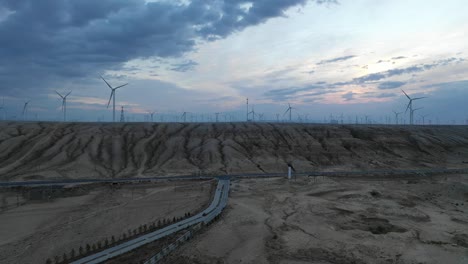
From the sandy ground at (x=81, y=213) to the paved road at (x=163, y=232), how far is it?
213 cm

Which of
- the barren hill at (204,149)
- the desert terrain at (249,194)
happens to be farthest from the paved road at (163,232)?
the barren hill at (204,149)

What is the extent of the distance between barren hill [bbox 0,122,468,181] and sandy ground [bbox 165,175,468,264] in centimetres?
3220

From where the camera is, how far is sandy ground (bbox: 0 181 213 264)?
3204 cm

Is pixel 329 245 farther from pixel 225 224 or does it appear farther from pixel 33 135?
pixel 33 135

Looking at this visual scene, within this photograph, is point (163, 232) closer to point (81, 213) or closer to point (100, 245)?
point (100, 245)

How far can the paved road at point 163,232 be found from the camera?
2414cm

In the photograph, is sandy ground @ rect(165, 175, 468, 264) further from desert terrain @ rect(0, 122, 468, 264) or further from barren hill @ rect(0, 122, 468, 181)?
barren hill @ rect(0, 122, 468, 181)

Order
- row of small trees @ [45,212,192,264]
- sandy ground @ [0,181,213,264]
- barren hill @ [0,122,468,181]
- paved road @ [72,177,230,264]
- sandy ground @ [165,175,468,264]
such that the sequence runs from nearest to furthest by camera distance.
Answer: paved road @ [72,177,230,264]
row of small trees @ [45,212,192,264]
sandy ground @ [165,175,468,264]
sandy ground @ [0,181,213,264]
barren hill @ [0,122,468,181]

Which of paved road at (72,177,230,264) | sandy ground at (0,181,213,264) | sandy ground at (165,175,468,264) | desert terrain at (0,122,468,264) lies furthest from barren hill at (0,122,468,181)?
paved road at (72,177,230,264)

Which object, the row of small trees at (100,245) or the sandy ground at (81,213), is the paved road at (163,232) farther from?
the sandy ground at (81,213)

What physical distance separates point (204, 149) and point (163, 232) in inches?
2576

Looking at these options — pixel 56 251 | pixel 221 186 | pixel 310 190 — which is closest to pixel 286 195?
pixel 310 190

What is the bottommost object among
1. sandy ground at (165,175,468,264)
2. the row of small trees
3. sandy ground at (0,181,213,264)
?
sandy ground at (0,181,213,264)

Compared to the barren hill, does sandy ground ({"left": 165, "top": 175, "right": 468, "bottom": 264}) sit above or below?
below
